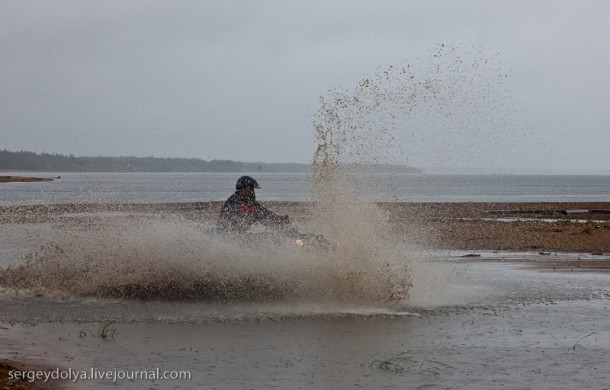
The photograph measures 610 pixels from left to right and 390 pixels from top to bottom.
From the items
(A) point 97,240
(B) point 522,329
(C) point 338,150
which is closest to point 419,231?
(C) point 338,150

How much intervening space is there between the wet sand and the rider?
7.10 ft

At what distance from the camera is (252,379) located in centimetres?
970

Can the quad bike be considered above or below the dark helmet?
below

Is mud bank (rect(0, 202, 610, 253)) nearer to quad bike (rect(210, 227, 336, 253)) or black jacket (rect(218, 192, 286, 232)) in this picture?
black jacket (rect(218, 192, 286, 232))

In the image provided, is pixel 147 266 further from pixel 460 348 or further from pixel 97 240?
pixel 460 348

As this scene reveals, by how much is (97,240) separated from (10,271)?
2.01 meters

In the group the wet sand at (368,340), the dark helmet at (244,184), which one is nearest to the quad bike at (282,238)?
the dark helmet at (244,184)

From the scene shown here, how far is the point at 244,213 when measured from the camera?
655 inches

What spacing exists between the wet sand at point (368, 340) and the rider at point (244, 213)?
216 centimetres

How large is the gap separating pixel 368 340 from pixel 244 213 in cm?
545

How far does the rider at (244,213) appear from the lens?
1659cm

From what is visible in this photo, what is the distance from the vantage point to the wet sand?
9.83m

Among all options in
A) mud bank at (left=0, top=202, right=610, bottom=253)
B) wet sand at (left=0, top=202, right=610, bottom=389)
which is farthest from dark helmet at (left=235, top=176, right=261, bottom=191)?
wet sand at (left=0, top=202, right=610, bottom=389)

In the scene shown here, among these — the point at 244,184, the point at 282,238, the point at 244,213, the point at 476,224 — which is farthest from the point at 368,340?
the point at 476,224
